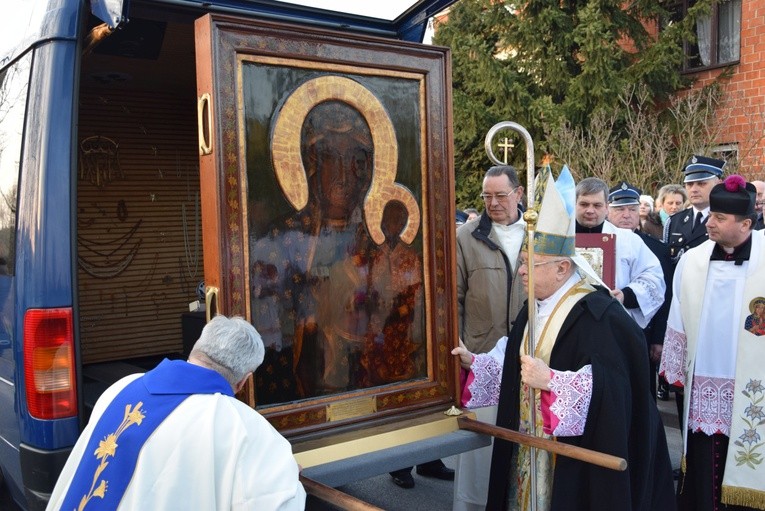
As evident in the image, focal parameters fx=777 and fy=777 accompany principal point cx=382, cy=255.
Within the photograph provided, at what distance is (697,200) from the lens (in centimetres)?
627

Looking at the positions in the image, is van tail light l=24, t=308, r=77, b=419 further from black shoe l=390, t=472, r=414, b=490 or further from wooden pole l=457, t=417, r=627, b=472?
black shoe l=390, t=472, r=414, b=490

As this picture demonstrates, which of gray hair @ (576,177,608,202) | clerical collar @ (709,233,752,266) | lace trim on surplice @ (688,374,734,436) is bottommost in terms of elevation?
lace trim on surplice @ (688,374,734,436)

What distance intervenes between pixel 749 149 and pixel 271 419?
1217 cm

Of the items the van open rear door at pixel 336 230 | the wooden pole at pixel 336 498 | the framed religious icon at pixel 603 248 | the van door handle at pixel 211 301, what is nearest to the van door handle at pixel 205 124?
the van open rear door at pixel 336 230

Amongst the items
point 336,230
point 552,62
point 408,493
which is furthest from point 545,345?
point 552,62

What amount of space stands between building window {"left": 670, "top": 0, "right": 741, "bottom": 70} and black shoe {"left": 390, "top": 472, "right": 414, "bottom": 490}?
38.8 feet

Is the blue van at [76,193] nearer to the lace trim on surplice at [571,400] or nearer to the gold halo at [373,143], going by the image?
the gold halo at [373,143]

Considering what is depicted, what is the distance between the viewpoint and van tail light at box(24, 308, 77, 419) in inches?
122

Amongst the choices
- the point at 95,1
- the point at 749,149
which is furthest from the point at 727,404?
the point at 749,149

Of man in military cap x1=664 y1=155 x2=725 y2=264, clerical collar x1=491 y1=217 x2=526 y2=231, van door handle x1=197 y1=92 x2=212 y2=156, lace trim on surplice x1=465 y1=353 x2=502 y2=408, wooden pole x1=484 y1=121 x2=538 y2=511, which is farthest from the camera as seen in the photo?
man in military cap x1=664 y1=155 x2=725 y2=264

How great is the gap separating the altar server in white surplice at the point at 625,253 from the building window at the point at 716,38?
10.6m

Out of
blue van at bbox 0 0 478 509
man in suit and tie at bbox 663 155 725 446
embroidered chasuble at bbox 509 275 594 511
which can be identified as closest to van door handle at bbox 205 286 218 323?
blue van at bbox 0 0 478 509

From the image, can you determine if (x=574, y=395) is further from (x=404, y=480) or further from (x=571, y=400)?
(x=404, y=480)

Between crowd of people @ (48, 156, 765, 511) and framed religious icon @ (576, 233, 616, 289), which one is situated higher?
framed religious icon @ (576, 233, 616, 289)
